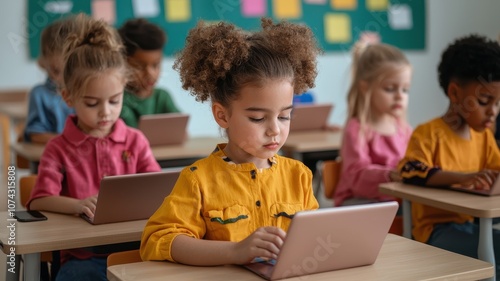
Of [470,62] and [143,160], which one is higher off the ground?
[470,62]

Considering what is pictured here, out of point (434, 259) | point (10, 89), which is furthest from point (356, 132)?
point (10, 89)

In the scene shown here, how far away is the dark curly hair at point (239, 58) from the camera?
180 cm

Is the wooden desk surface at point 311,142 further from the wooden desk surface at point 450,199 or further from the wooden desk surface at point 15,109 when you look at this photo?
the wooden desk surface at point 15,109

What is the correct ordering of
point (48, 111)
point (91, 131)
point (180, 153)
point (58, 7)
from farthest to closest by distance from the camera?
1. point (58, 7)
2. point (48, 111)
3. point (180, 153)
4. point (91, 131)

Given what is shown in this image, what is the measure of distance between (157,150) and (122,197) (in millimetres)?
1420

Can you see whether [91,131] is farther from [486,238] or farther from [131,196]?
[486,238]

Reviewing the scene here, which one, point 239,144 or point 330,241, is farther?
point 239,144

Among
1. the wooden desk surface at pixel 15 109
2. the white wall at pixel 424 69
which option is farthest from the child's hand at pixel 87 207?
the white wall at pixel 424 69

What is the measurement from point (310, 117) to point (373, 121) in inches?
28.1

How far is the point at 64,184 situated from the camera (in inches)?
99.4

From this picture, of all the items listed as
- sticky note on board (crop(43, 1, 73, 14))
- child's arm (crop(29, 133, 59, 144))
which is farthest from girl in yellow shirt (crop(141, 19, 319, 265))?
sticky note on board (crop(43, 1, 73, 14))

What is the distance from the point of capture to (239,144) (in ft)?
5.98

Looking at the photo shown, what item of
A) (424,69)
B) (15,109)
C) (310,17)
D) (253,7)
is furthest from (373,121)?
(424,69)

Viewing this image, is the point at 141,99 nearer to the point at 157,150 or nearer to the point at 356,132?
the point at 157,150
